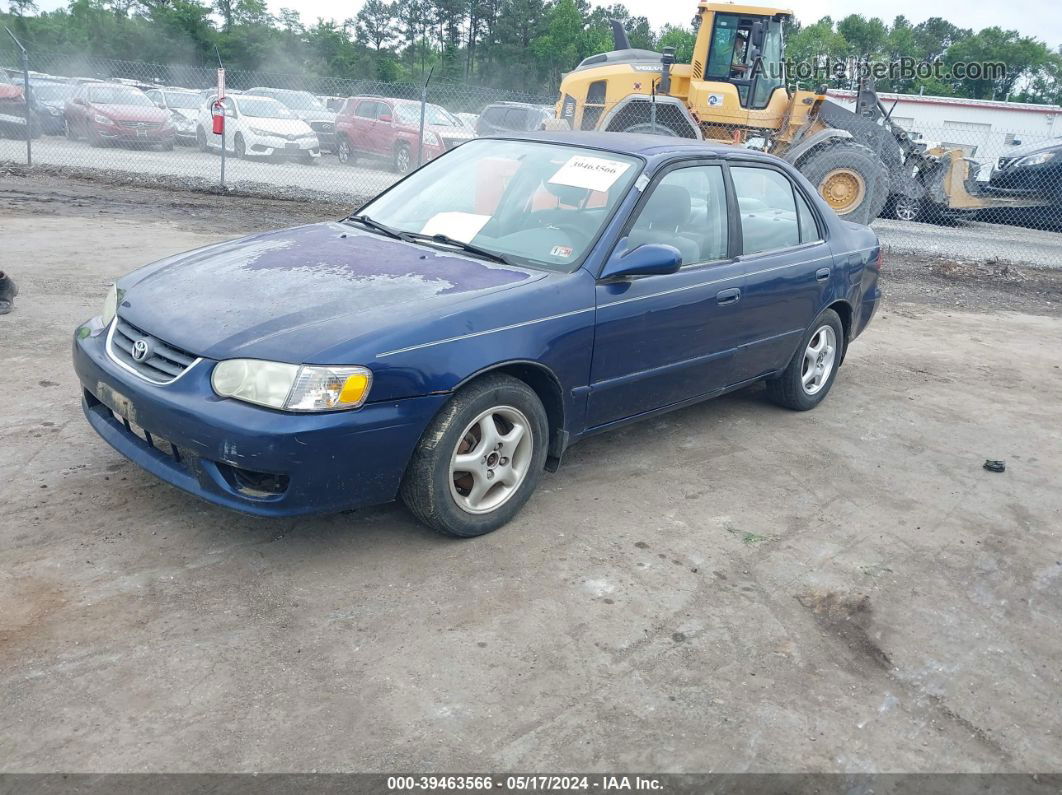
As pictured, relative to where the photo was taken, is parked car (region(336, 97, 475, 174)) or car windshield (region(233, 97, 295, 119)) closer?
parked car (region(336, 97, 475, 174))

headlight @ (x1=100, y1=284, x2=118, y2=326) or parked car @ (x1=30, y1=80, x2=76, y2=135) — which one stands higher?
parked car @ (x1=30, y1=80, x2=76, y2=135)

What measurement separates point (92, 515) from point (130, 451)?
38 centimetres

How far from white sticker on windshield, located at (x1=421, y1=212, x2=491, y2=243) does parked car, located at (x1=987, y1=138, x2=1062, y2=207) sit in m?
13.7

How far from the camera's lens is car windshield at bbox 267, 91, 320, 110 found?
22.7 m

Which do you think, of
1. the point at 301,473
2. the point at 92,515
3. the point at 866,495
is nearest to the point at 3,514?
the point at 92,515

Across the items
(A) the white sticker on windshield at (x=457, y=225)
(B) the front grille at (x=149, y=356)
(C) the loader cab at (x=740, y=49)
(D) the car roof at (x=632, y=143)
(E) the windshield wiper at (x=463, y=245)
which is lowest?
(B) the front grille at (x=149, y=356)

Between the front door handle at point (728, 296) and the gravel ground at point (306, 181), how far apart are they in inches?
344

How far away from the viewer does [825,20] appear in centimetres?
7606

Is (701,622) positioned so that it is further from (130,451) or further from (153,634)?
(130,451)

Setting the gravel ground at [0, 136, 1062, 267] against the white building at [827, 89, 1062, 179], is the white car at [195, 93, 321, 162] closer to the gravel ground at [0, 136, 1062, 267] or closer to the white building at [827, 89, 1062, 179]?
the gravel ground at [0, 136, 1062, 267]

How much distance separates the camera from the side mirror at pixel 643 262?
4.05m

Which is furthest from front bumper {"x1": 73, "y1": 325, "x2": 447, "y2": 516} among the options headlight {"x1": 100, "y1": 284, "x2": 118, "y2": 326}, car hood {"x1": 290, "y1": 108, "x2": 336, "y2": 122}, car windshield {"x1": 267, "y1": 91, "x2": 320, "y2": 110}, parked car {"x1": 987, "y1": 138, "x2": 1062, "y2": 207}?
car windshield {"x1": 267, "y1": 91, "x2": 320, "y2": 110}

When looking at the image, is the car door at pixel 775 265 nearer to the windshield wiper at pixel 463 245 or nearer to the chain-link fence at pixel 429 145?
the windshield wiper at pixel 463 245

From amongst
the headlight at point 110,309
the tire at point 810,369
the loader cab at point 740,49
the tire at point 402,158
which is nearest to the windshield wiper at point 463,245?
the headlight at point 110,309
